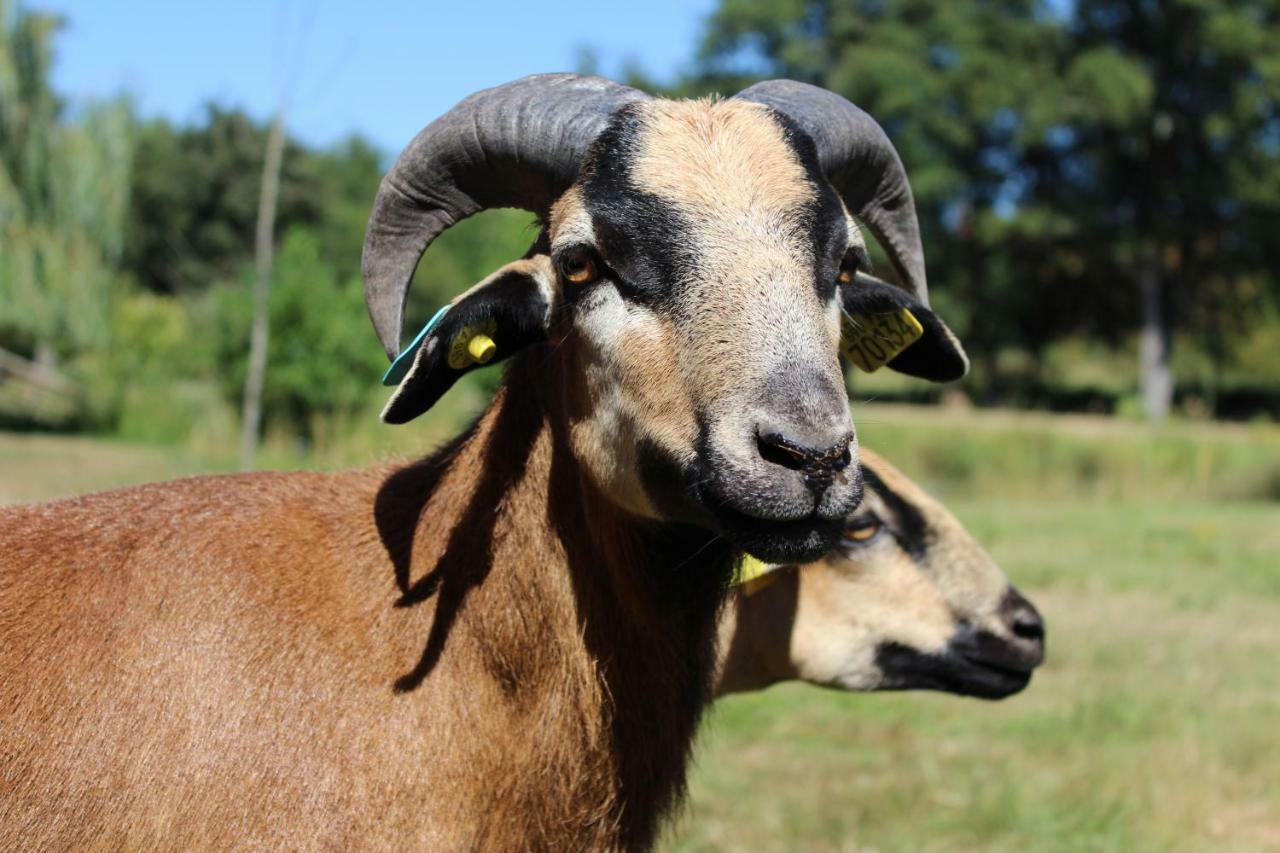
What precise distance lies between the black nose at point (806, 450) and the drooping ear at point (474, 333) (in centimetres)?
101

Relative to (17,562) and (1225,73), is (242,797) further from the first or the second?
(1225,73)

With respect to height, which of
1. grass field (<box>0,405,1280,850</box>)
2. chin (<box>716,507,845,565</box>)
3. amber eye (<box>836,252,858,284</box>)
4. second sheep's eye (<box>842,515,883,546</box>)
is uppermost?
amber eye (<box>836,252,858,284</box>)

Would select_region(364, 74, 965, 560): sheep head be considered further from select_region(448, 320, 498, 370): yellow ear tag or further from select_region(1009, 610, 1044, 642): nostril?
select_region(1009, 610, 1044, 642): nostril

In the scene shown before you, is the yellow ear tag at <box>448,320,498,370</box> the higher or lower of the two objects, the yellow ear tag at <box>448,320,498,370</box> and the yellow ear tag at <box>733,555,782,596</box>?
the higher

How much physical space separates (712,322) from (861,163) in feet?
5.11

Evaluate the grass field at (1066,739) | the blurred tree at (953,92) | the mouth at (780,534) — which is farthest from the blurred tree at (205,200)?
the mouth at (780,534)

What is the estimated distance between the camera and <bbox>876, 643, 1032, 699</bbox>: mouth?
18.5ft

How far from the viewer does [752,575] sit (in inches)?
174

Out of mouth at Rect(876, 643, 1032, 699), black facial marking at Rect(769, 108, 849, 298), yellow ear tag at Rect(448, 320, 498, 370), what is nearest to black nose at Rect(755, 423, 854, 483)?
black facial marking at Rect(769, 108, 849, 298)

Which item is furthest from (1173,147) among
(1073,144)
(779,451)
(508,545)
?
(779,451)

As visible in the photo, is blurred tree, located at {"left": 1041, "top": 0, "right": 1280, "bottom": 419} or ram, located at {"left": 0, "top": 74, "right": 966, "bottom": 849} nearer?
ram, located at {"left": 0, "top": 74, "right": 966, "bottom": 849}

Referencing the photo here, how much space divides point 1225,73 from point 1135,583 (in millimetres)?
46807

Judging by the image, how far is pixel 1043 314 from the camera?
216 ft

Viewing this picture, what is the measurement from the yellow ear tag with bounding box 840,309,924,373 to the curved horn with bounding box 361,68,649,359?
3.70ft
